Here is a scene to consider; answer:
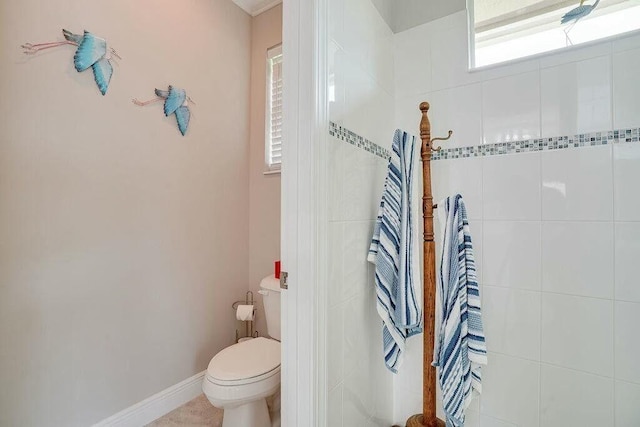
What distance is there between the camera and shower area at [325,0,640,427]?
1002mm

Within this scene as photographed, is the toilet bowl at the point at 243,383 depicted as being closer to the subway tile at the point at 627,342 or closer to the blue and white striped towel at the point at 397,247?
the blue and white striped towel at the point at 397,247

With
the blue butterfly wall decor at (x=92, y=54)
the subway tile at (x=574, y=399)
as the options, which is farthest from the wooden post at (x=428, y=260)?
the blue butterfly wall decor at (x=92, y=54)

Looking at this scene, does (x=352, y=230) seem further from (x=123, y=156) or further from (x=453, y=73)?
(x=123, y=156)

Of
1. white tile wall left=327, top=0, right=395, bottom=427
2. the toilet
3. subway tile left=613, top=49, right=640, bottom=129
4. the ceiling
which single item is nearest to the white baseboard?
the toilet

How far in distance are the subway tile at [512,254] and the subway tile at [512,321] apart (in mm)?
41

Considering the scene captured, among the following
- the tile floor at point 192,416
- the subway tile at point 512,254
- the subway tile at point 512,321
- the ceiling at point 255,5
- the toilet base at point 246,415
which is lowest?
the tile floor at point 192,416

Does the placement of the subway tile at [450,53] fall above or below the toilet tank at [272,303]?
above

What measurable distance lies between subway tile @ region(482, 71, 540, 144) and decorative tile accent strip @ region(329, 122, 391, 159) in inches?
17.2

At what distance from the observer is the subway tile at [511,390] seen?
1.15 m

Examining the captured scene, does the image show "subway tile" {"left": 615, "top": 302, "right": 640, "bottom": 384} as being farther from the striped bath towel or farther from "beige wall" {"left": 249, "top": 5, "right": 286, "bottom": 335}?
"beige wall" {"left": 249, "top": 5, "right": 286, "bottom": 335}

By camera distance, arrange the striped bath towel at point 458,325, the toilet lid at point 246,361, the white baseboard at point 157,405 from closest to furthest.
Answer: the striped bath towel at point 458,325 < the toilet lid at point 246,361 < the white baseboard at point 157,405

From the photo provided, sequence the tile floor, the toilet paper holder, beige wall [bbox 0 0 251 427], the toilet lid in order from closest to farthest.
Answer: beige wall [bbox 0 0 251 427] < the toilet lid < the tile floor < the toilet paper holder

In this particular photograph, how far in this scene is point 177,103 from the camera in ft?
5.79

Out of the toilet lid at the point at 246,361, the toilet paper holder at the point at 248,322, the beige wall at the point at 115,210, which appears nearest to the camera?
the beige wall at the point at 115,210
